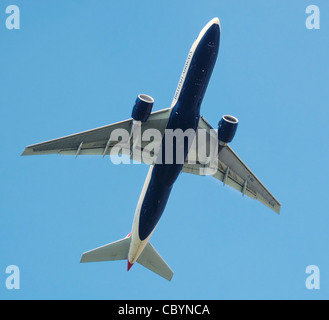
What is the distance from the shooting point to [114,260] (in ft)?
119

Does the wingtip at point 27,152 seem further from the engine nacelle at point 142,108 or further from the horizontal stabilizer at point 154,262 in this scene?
the horizontal stabilizer at point 154,262

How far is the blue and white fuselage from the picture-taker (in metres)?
26.5

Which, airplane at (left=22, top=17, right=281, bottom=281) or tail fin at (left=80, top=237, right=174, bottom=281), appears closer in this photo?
airplane at (left=22, top=17, right=281, bottom=281)

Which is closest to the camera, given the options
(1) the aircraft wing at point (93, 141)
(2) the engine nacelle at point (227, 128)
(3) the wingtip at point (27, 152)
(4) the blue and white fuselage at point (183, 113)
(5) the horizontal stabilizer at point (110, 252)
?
(4) the blue and white fuselage at point (183, 113)

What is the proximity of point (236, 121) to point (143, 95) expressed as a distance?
617cm

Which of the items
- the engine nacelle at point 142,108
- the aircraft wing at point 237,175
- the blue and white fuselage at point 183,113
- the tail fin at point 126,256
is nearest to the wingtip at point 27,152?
the engine nacelle at point 142,108

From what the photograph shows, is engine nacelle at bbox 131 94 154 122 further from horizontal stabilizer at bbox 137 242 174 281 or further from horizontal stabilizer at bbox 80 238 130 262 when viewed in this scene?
horizontal stabilizer at bbox 137 242 174 281

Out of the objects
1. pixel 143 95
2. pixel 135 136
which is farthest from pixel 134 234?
pixel 143 95

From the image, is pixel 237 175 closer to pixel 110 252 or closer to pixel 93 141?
pixel 93 141

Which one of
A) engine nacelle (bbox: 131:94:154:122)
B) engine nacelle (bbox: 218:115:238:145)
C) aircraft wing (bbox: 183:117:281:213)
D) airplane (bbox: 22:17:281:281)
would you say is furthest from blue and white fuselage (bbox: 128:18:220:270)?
aircraft wing (bbox: 183:117:281:213)

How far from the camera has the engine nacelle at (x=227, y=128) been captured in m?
29.8

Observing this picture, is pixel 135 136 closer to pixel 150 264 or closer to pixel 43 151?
pixel 43 151

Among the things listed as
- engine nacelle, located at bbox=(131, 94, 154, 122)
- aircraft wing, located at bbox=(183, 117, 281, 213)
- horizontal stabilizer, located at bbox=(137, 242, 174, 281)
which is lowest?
horizontal stabilizer, located at bbox=(137, 242, 174, 281)

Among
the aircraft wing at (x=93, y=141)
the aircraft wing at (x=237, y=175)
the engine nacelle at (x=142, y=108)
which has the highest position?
the engine nacelle at (x=142, y=108)
